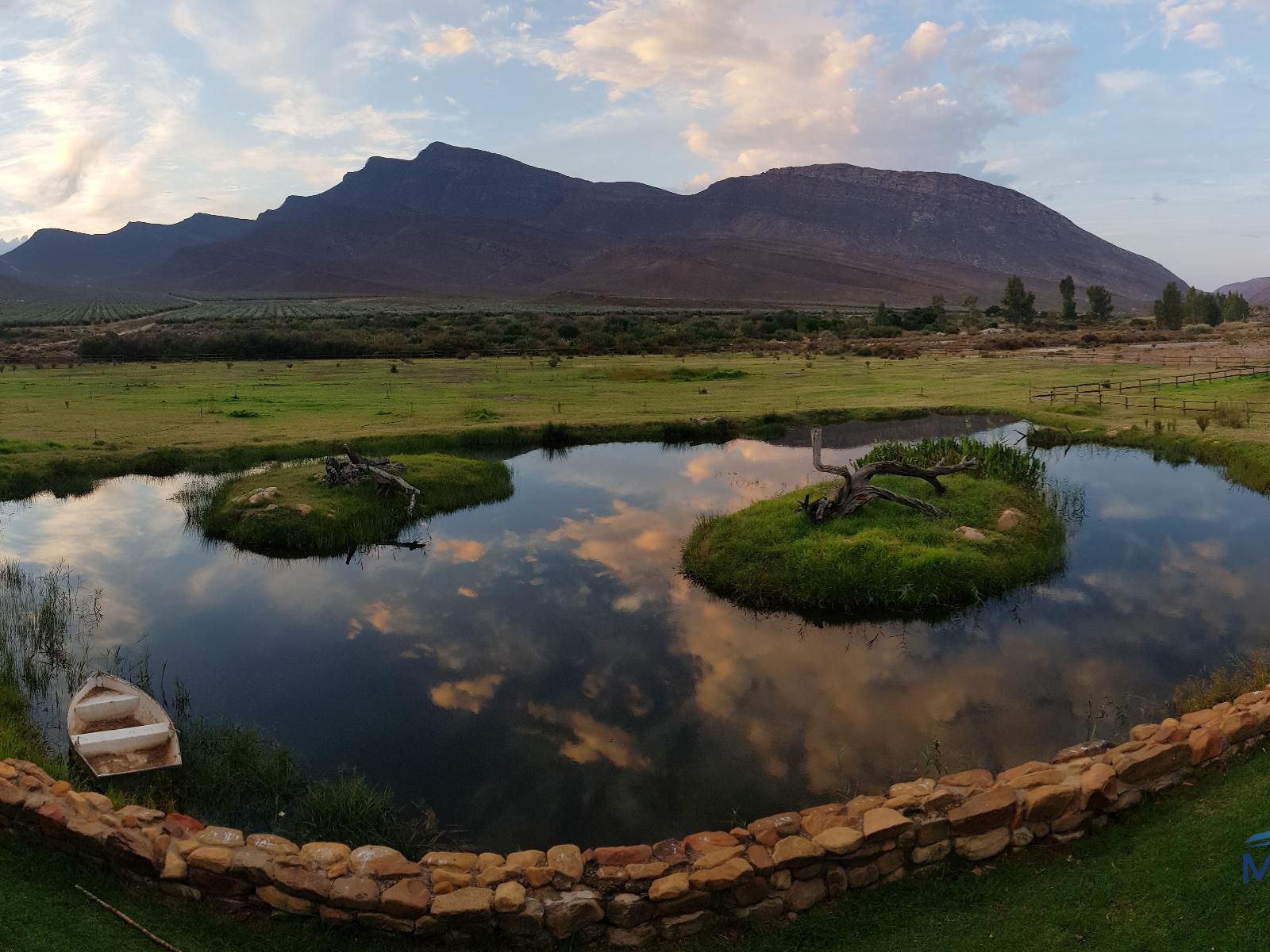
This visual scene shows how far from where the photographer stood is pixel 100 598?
20547 millimetres

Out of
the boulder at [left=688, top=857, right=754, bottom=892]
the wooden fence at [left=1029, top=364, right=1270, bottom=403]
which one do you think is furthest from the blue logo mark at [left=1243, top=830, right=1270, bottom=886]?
the wooden fence at [left=1029, top=364, right=1270, bottom=403]

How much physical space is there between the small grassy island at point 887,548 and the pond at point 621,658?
2.55 ft

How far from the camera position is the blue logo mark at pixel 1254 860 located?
25.0 feet

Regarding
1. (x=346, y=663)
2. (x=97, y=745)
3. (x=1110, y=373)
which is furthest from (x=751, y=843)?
(x=1110, y=373)

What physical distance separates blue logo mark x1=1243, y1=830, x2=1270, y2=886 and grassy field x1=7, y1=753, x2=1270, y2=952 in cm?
8

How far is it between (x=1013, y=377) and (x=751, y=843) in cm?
5721

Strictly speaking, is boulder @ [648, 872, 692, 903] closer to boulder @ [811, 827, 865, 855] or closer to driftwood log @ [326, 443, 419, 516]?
boulder @ [811, 827, 865, 855]

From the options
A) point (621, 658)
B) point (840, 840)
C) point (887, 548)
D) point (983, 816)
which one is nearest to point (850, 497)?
point (887, 548)

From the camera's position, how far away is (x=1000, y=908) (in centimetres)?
803

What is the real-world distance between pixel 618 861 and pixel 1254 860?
611 centimetres

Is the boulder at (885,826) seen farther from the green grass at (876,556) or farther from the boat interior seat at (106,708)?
the boat interior seat at (106,708)

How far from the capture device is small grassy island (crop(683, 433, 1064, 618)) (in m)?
19.2

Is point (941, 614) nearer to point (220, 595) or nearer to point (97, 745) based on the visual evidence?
point (97, 745)

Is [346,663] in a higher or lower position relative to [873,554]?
lower
